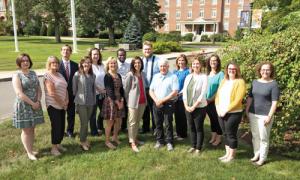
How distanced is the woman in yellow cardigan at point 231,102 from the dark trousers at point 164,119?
3.00 feet

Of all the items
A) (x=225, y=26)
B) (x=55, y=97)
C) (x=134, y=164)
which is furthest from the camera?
(x=225, y=26)

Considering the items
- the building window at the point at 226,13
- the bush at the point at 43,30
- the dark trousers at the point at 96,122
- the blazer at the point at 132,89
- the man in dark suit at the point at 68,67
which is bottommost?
the dark trousers at the point at 96,122

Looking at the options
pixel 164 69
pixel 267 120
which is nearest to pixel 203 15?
pixel 164 69

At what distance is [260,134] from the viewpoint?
17.4 feet

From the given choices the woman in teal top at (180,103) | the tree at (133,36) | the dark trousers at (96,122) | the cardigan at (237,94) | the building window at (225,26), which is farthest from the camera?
the building window at (225,26)

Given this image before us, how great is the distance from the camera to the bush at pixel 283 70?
17.7 feet

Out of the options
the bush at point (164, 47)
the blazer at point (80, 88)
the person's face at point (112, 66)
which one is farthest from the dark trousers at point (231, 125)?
the bush at point (164, 47)

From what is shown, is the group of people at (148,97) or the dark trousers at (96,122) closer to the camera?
the group of people at (148,97)

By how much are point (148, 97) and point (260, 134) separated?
2194 mm

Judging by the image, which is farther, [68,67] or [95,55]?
[95,55]

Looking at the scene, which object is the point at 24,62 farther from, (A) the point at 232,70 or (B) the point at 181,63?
(A) the point at 232,70

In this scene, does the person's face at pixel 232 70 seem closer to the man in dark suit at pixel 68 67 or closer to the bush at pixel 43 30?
the man in dark suit at pixel 68 67

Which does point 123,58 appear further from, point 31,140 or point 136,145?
point 31,140

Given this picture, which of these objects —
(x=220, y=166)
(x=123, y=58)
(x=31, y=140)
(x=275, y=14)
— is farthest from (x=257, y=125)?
(x=275, y=14)
